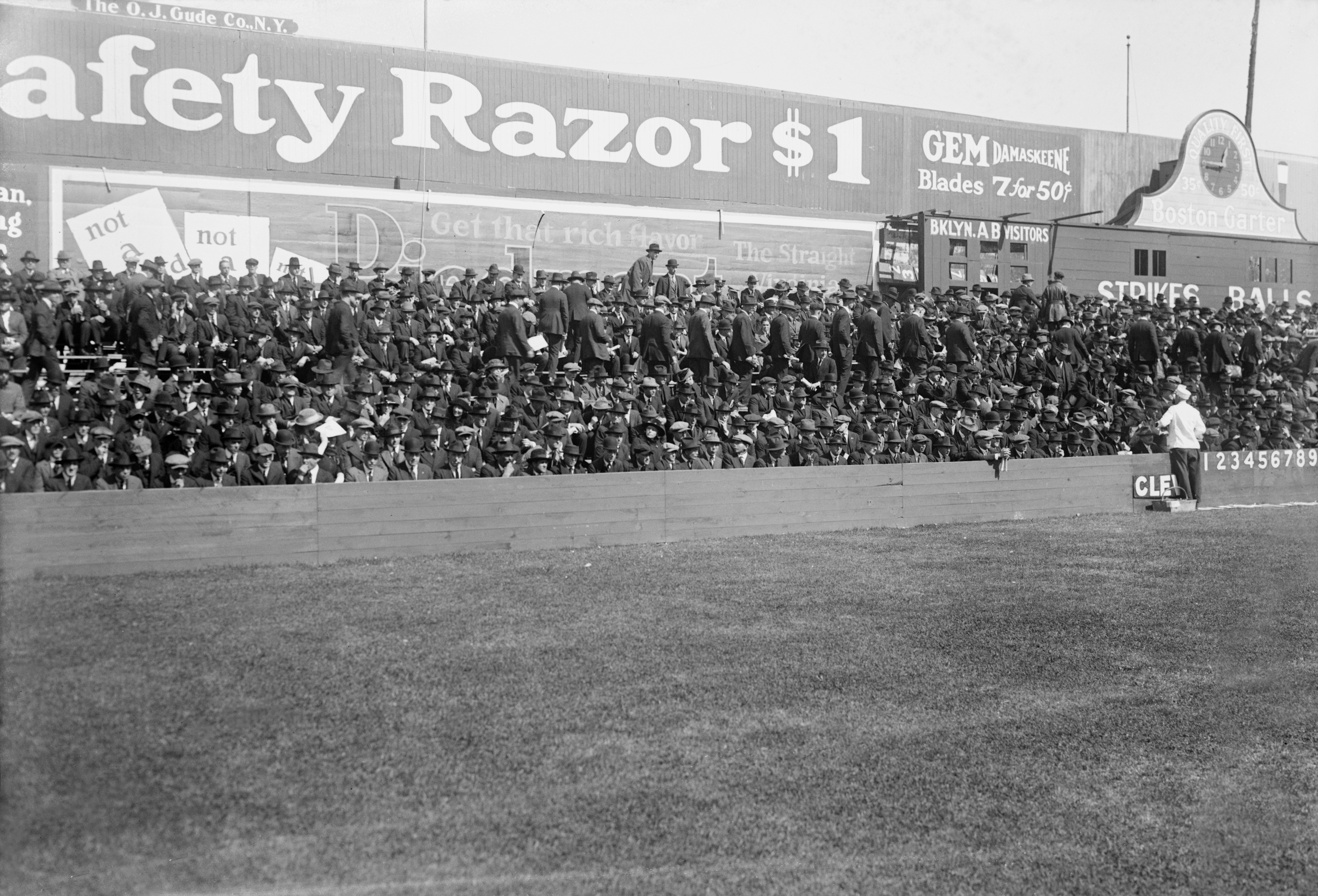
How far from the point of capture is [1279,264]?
31.7m

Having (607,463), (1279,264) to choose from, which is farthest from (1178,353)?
(1279,264)

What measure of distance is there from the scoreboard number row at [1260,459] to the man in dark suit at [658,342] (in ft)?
27.4

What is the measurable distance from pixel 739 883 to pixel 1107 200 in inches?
1287

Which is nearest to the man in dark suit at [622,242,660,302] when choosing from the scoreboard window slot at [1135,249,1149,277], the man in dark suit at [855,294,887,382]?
the man in dark suit at [855,294,887,382]

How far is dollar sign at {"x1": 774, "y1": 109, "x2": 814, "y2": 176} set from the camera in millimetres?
27922

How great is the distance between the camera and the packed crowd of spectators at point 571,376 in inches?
474

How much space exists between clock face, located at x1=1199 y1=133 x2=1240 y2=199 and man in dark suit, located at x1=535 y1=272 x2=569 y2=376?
74.2 feet

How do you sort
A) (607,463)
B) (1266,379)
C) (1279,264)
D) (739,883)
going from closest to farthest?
(739,883) < (607,463) < (1266,379) < (1279,264)

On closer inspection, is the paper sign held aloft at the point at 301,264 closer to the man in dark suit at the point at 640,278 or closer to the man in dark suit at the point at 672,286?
the man in dark suit at the point at 640,278

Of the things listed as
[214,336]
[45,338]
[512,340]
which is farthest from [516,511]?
[45,338]

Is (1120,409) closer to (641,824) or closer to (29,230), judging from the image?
(641,824)

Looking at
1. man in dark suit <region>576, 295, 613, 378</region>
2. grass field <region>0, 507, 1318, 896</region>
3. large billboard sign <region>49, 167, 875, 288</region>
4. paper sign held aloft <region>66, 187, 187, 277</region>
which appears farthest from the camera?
large billboard sign <region>49, 167, 875, 288</region>

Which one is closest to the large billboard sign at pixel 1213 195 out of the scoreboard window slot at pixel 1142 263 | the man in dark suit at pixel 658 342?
the scoreboard window slot at pixel 1142 263

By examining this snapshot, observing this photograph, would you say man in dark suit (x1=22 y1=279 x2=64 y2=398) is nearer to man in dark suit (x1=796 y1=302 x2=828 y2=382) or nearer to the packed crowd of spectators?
the packed crowd of spectators
